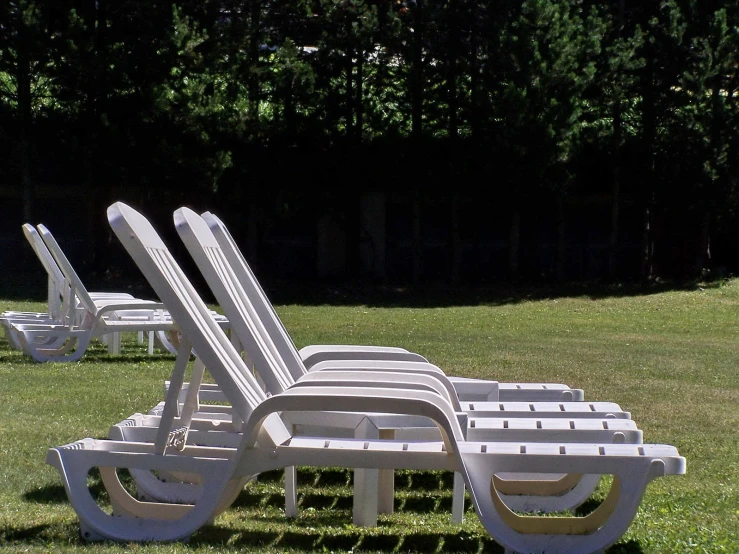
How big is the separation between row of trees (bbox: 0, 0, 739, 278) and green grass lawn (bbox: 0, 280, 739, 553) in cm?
580

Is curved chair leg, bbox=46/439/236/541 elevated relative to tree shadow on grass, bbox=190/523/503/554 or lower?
elevated

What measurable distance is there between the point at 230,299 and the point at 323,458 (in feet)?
3.29

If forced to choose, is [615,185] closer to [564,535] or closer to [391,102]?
[391,102]

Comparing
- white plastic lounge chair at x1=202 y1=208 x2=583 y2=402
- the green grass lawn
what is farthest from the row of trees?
white plastic lounge chair at x1=202 y1=208 x2=583 y2=402

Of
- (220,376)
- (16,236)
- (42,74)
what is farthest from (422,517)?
(16,236)

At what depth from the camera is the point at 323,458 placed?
396cm

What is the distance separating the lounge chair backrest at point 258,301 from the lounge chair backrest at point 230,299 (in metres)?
0.34

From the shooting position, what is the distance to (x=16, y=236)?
24250 mm

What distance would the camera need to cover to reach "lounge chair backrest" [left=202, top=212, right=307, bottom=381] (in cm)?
525

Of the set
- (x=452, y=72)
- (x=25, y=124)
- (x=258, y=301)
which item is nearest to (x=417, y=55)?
(x=452, y=72)

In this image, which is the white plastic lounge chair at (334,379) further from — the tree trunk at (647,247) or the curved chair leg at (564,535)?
the tree trunk at (647,247)

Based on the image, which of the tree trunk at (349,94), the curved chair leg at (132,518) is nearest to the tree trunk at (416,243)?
the tree trunk at (349,94)

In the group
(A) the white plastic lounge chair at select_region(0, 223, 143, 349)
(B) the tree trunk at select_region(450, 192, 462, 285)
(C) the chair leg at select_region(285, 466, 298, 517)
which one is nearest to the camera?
(C) the chair leg at select_region(285, 466, 298, 517)

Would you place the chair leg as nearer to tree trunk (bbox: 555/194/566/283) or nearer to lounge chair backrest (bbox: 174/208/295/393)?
lounge chair backrest (bbox: 174/208/295/393)
